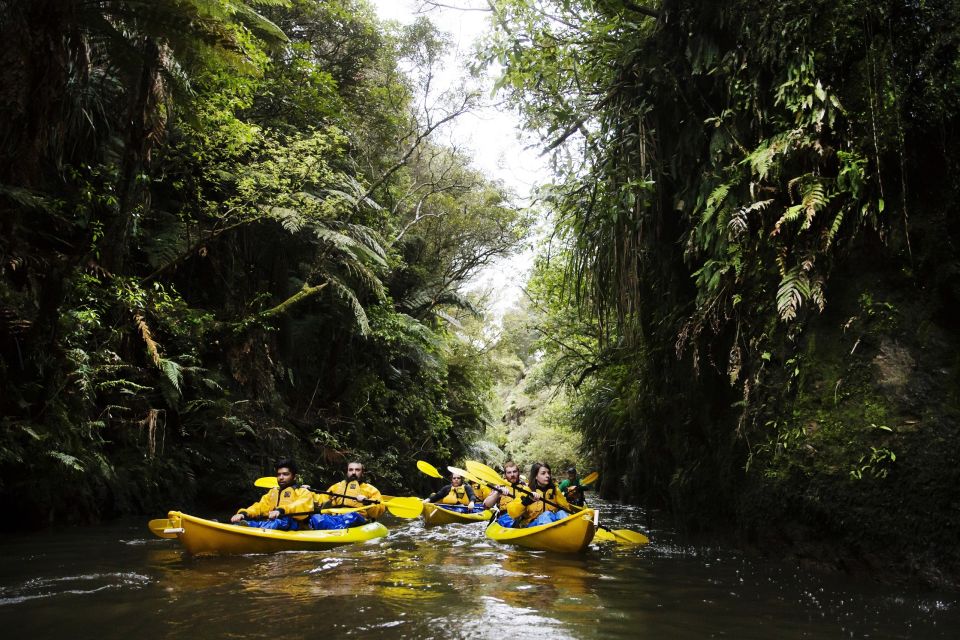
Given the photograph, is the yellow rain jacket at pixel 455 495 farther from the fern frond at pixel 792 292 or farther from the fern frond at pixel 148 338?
the fern frond at pixel 792 292

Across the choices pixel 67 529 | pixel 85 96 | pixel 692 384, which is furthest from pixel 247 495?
→ pixel 692 384

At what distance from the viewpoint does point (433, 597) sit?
173 inches

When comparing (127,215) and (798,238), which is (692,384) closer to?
(798,238)

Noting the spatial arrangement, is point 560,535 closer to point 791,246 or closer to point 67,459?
point 791,246

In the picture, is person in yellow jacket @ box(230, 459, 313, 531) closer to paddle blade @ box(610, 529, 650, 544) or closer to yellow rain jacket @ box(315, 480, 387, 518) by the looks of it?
yellow rain jacket @ box(315, 480, 387, 518)

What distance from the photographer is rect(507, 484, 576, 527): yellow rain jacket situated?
7695 mm

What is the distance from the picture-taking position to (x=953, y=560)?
3.99 metres

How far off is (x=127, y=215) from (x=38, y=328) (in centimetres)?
236

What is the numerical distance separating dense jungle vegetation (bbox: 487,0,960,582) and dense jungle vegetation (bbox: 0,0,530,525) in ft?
14.1

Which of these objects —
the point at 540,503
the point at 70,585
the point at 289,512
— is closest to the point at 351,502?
the point at 289,512

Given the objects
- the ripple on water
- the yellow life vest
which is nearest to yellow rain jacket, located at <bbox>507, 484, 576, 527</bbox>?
the yellow life vest

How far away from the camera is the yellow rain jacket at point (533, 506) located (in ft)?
25.2

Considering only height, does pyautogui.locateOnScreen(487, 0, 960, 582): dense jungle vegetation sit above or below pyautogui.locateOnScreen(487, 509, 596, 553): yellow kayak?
above

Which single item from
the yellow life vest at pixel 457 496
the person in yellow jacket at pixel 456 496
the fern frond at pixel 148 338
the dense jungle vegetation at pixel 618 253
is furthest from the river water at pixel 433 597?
the yellow life vest at pixel 457 496
